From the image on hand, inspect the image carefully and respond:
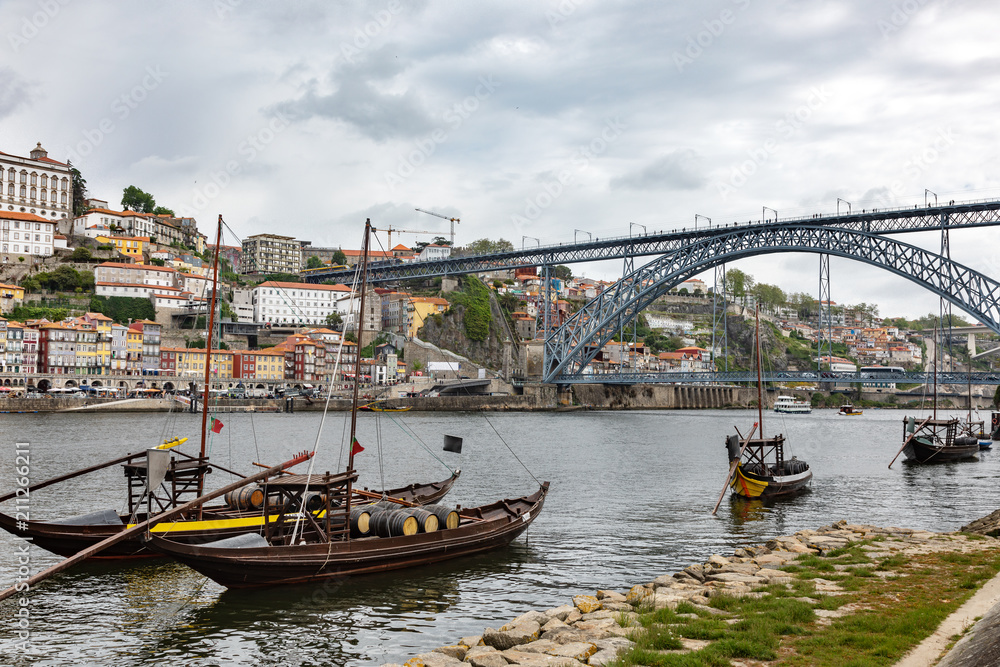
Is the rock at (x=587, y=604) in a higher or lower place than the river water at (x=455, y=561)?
higher

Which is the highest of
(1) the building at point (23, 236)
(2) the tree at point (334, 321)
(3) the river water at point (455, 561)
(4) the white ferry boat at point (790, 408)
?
(1) the building at point (23, 236)

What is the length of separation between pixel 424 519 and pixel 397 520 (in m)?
0.58

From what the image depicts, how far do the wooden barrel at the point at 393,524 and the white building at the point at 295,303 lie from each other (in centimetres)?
8763

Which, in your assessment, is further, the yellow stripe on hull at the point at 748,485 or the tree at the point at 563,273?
the tree at the point at 563,273

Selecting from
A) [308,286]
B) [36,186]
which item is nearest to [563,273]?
[308,286]

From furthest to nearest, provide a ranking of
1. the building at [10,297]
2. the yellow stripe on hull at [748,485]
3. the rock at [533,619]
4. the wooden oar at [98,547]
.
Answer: the building at [10,297] < the yellow stripe on hull at [748,485] < the rock at [533,619] < the wooden oar at [98,547]

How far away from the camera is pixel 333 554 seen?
12.6 metres

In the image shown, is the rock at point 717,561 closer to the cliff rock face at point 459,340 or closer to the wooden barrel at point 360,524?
the wooden barrel at point 360,524

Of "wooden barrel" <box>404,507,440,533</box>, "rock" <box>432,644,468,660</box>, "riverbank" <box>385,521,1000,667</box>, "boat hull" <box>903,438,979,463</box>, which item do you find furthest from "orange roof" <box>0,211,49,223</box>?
"rock" <box>432,644,468,660</box>

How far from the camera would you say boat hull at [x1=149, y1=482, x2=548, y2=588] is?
11.7 metres

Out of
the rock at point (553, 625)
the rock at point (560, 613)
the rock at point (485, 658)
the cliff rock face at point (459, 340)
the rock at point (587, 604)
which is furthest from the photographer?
the cliff rock face at point (459, 340)

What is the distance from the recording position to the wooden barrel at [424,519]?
557 inches

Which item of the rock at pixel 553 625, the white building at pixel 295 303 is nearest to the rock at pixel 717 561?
the rock at pixel 553 625

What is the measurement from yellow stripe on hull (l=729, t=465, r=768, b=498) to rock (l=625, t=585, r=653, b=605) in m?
11.9
